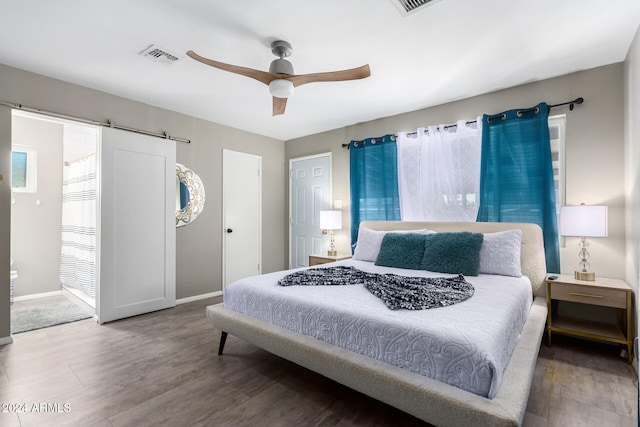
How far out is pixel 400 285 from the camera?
2311 millimetres

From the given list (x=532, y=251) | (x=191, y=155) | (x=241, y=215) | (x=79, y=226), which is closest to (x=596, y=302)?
(x=532, y=251)

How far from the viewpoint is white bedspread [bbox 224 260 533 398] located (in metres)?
1.42

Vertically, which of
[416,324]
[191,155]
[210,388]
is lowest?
[210,388]

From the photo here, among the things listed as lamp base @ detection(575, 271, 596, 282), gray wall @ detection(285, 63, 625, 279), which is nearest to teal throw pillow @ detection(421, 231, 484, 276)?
lamp base @ detection(575, 271, 596, 282)

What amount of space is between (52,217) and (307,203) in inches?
148

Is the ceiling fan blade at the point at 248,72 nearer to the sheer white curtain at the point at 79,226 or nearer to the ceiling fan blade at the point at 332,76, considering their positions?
the ceiling fan blade at the point at 332,76

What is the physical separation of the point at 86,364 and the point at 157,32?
2.60 metres

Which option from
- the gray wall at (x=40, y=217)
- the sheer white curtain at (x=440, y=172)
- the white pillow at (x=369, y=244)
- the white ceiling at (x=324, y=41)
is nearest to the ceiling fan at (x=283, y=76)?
the white ceiling at (x=324, y=41)

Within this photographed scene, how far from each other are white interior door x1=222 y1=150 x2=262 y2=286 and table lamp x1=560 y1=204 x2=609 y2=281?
3936 millimetres

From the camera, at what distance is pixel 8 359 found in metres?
2.49

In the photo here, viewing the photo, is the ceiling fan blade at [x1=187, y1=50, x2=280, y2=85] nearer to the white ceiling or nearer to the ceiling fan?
the ceiling fan

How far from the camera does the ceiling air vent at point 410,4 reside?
6.55 ft

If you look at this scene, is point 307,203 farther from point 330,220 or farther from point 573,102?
point 573,102

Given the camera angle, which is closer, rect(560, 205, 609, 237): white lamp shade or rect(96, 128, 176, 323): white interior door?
rect(560, 205, 609, 237): white lamp shade
